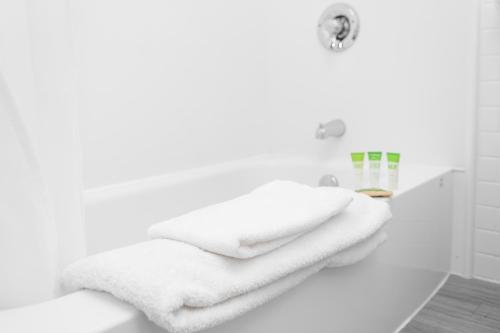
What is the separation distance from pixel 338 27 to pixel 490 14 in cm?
63

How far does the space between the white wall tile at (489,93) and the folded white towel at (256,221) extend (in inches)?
37.9

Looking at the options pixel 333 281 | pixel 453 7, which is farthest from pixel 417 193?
pixel 453 7

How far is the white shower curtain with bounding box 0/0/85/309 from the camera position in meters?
0.82

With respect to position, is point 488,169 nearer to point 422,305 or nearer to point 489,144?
point 489,144

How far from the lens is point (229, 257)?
0.96m

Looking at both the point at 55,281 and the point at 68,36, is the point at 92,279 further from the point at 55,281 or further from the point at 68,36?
the point at 68,36

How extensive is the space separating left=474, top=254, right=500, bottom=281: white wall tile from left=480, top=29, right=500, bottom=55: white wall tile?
0.79 metres

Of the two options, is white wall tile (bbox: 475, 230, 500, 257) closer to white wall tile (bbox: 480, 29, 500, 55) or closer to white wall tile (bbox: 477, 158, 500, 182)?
white wall tile (bbox: 477, 158, 500, 182)

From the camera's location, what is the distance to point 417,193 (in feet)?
5.73

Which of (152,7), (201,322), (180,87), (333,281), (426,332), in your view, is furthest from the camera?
(180,87)

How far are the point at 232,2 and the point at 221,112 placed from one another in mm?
504

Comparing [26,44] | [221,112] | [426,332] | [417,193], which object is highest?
[26,44]

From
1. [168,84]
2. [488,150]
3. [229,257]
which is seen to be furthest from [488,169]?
[229,257]

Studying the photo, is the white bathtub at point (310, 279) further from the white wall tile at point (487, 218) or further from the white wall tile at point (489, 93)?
the white wall tile at point (489, 93)
